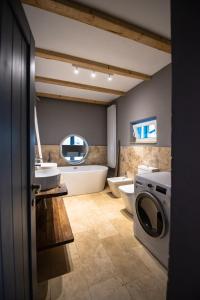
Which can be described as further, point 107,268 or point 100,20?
point 107,268

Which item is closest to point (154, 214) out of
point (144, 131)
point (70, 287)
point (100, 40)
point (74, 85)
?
point (70, 287)

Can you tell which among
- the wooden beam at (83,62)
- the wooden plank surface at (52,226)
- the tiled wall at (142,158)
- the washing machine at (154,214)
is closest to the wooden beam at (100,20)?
the wooden beam at (83,62)

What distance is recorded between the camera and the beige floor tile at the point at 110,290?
1251 mm

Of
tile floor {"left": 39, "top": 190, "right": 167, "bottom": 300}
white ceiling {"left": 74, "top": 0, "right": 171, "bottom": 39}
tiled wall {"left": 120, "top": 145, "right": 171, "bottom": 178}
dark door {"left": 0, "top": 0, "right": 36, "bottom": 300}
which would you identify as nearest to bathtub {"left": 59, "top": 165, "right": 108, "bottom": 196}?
tiled wall {"left": 120, "top": 145, "right": 171, "bottom": 178}

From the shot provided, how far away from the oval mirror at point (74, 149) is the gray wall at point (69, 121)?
17 cm

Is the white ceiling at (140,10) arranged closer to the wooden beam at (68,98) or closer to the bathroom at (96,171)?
the bathroom at (96,171)

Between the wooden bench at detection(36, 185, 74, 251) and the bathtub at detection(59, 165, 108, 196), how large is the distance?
1.27 metres

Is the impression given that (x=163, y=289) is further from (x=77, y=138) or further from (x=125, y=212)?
(x=77, y=138)

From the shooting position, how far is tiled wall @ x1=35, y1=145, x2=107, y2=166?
13.2ft

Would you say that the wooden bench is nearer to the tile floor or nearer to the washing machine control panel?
the tile floor

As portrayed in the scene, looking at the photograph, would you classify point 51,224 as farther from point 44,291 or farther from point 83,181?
point 83,181

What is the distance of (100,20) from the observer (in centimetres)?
143

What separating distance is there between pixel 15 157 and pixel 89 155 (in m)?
3.74

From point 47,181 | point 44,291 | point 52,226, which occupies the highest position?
point 47,181
